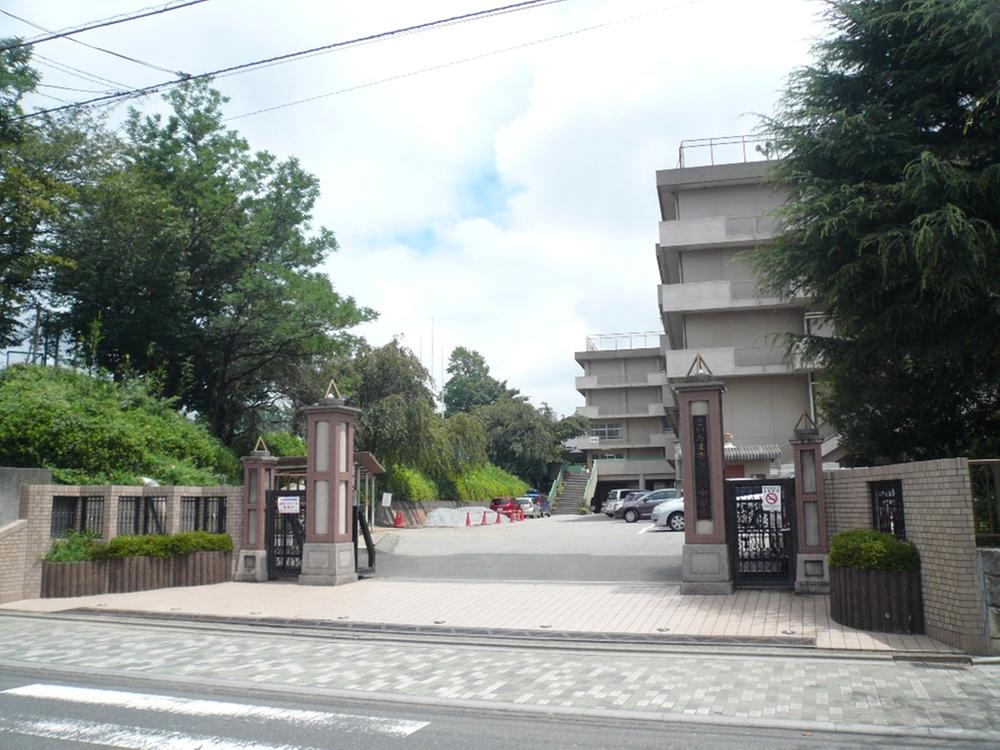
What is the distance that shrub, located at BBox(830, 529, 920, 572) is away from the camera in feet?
33.6

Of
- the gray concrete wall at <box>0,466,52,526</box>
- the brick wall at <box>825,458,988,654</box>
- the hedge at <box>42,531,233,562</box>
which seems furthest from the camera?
the hedge at <box>42,531,233,562</box>

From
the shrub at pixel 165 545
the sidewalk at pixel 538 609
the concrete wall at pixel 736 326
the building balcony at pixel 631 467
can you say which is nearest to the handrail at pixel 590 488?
the building balcony at pixel 631 467

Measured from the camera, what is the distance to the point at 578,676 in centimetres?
867

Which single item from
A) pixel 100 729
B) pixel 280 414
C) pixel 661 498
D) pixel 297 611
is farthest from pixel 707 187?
pixel 100 729

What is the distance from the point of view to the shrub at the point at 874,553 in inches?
403

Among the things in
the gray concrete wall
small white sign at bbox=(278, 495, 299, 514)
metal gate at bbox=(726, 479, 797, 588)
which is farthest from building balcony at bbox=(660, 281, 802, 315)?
the gray concrete wall

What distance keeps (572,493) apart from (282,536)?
1635 inches

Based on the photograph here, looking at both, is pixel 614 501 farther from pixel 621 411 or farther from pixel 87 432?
pixel 87 432

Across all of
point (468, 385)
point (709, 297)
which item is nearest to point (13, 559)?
point (709, 297)

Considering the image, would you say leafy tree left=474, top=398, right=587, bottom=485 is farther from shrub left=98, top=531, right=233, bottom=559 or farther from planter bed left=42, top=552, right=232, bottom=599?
planter bed left=42, top=552, right=232, bottom=599

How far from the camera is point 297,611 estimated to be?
43.3 feet

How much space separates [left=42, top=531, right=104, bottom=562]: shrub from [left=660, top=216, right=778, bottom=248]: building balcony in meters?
25.9

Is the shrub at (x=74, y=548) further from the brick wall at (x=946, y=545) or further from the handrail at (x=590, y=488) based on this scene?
the handrail at (x=590, y=488)

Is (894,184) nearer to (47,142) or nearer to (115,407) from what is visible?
(115,407)
